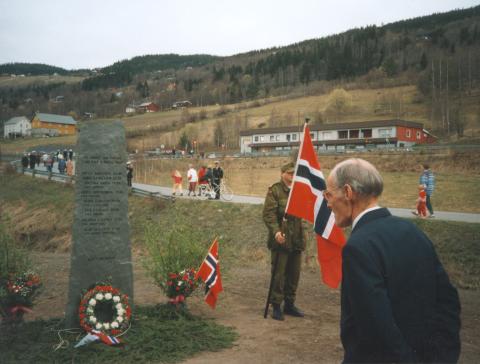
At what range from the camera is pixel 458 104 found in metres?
74.8

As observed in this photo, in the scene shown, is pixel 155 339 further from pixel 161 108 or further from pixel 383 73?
pixel 161 108

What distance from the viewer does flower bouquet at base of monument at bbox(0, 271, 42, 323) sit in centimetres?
597

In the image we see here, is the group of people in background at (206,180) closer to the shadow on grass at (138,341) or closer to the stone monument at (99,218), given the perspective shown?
the stone monument at (99,218)

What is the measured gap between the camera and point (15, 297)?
5996 millimetres

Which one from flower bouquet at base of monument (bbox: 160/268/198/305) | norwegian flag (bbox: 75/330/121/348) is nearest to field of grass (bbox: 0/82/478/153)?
flower bouquet at base of monument (bbox: 160/268/198/305)

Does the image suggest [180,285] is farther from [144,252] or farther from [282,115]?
[282,115]

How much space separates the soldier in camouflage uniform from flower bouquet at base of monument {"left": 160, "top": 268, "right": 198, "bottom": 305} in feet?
4.27

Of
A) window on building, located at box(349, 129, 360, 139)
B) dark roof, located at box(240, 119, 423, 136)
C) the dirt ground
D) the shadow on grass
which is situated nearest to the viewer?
the shadow on grass

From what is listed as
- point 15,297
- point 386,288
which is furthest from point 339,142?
point 386,288

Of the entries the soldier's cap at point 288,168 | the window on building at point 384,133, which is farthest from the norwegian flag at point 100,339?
the window on building at point 384,133

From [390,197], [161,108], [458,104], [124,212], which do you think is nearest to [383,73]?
[458,104]

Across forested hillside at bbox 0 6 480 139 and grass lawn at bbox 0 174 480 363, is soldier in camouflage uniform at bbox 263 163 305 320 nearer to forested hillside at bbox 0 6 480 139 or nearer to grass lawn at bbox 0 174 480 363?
grass lawn at bbox 0 174 480 363

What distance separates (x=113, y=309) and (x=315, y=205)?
3.16 metres

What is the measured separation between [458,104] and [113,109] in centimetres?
11423
